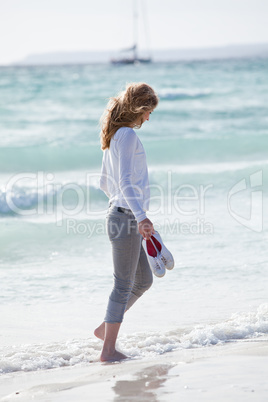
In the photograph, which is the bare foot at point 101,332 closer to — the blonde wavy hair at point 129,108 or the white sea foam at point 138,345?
the white sea foam at point 138,345

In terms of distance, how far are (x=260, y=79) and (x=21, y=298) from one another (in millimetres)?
32960

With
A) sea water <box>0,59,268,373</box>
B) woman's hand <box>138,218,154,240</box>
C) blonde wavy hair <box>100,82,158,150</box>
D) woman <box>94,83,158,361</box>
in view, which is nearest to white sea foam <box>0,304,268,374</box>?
sea water <box>0,59,268,373</box>

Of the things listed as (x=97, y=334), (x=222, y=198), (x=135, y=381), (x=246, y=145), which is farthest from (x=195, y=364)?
(x=246, y=145)

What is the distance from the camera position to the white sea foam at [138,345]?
12.4 feet

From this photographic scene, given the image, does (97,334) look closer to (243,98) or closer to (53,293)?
(53,293)

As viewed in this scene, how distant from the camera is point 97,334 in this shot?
3910mm

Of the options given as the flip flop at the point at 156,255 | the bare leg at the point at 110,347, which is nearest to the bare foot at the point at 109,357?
the bare leg at the point at 110,347

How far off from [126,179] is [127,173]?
0.03m

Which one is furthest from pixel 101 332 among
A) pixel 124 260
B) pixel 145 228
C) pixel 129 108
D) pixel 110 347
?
pixel 129 108

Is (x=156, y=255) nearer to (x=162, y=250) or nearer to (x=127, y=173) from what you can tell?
(x=162, y=250)

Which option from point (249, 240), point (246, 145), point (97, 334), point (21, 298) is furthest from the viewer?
point (246, 145)
